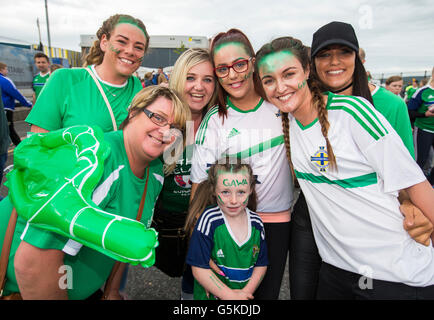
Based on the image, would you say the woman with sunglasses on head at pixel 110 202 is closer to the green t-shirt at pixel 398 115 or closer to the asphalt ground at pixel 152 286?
the asphalt ground at pixel 152 286

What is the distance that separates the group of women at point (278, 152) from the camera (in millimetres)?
1384

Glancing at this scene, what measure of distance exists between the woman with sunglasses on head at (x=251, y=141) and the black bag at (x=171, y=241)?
53cm

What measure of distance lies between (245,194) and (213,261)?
524 millimetres

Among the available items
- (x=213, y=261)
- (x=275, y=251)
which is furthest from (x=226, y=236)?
(x=275, y=251)

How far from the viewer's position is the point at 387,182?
1.37 meters

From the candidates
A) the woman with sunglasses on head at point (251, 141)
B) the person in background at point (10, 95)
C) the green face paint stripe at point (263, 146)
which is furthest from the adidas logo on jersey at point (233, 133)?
the person in background at point (10, 95)

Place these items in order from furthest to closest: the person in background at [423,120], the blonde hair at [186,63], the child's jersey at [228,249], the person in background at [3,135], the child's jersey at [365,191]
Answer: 1. the person in background at [423,120]
2. the person in background at [3,135]
3. the blonde hair at [186,63]
4. the child's jersey at [228,249]
5. the child's jersey at [365,191]

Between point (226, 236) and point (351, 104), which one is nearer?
point (351, 104)

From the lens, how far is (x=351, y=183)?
58.2 inches

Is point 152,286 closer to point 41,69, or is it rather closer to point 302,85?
point 302,85

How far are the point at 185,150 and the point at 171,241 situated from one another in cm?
86

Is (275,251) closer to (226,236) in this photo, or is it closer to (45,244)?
(226,236)

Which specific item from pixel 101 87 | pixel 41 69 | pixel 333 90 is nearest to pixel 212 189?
pixel 333 90

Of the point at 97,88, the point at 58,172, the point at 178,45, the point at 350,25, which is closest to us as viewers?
the point at 58,172
